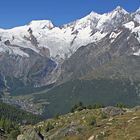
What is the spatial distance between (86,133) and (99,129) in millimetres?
4726

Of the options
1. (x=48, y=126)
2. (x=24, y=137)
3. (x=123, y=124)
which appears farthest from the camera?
(x=48, y=126)

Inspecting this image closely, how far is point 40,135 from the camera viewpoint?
529ft

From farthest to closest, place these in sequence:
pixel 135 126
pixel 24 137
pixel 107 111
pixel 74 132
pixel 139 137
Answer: pixel 107 111 < pixel 24 137 < pixel 74 132 < pixel 135 126 < pixel 139 137

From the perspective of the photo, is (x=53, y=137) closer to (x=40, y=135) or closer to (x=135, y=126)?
(x=40, y=135)

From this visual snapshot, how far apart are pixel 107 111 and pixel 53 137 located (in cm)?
4112

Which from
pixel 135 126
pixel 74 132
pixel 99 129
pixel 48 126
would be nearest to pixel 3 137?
pixel 48 126

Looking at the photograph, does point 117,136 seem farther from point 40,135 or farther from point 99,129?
point 40,135

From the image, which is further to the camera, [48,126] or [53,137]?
[48,126]

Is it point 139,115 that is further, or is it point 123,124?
point 139,115

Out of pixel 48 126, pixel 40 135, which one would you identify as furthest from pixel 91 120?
pixel 48 126

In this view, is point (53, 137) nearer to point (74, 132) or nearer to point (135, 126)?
point (74, 132)

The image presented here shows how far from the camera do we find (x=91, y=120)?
155875mm

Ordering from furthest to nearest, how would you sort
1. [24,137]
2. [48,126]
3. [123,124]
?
[48,126], [24,137], [123,124]

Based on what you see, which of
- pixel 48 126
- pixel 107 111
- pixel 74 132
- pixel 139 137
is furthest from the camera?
pixel 107 111
